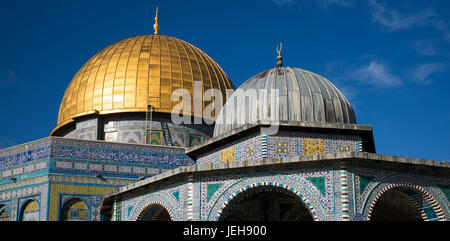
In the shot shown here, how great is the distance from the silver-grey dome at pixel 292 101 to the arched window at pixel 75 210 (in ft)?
17.9

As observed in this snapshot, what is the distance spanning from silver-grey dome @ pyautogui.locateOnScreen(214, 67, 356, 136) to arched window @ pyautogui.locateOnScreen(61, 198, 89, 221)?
545 cm

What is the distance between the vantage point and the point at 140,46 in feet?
79.3

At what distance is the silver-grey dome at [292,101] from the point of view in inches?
563

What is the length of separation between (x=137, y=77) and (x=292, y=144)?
35.3ft

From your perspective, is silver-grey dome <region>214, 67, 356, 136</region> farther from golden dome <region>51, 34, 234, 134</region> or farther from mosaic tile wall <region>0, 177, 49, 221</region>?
golden dome <region>51, 34, 234, 134</region>

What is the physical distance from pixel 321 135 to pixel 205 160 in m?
3.19

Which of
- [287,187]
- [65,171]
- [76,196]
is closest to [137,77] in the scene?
[65,171]

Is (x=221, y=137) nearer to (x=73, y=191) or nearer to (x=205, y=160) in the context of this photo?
(x=205, y=160)

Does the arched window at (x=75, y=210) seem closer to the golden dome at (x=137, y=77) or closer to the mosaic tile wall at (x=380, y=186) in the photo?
the golden dome at (x=137, y=77)

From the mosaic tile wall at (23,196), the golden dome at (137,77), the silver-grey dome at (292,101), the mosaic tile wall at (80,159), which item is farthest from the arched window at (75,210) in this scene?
the silver-grey dome at (292,101)
